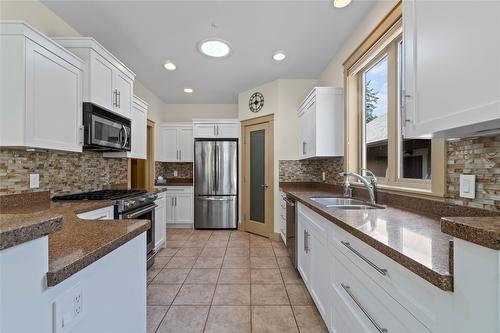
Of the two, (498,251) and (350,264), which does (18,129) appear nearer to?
(350,264)

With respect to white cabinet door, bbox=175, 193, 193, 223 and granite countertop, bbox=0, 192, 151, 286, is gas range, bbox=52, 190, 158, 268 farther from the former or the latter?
white cabinet door, bbox=175, 193, 193, 223

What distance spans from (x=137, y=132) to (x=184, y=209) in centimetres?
194

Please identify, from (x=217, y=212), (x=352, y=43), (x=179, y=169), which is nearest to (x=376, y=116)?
(x=352, y=43)

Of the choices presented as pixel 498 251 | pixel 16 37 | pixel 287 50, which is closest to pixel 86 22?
pixel 16 37

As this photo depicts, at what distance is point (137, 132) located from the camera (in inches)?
125

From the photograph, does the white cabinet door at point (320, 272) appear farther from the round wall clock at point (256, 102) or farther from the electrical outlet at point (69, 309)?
the round wall clock at point (256, 102)

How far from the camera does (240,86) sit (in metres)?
4.10

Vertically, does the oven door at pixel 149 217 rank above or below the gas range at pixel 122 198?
below

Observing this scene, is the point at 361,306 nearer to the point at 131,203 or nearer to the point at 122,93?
the point at 131,203

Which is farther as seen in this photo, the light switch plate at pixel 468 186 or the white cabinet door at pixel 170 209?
the white cabinet door at pixel 170 209

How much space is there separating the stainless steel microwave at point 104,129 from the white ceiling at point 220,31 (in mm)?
921

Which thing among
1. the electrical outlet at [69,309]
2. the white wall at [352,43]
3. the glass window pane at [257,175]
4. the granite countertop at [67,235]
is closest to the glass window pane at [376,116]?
the white wall at [352,43]

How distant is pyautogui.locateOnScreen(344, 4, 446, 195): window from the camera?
1.62m

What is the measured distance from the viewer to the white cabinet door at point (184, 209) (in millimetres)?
4539
